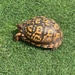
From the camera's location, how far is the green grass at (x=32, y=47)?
12.6ft

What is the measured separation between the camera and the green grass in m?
3.83

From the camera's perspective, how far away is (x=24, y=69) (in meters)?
3.80

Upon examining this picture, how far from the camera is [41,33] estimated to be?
382 centimetres

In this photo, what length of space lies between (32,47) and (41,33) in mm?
307

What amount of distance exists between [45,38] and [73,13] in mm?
949

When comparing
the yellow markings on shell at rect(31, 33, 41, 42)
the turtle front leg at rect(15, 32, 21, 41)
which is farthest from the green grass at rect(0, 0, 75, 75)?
the yellow markings on shell at rect(31, 33, 41, 42)

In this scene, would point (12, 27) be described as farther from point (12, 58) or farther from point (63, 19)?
point (63, 19)

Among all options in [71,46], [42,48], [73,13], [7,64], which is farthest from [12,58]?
[73,13]

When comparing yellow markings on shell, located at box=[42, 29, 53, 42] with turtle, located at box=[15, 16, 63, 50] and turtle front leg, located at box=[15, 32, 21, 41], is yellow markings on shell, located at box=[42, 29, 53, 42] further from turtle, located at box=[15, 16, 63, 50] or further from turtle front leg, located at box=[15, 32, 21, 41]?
turtle front leg, located at box=[15, 32, 21, 41]

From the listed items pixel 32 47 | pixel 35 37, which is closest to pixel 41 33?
pixel 35 37

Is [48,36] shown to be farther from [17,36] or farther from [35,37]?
[17,36]

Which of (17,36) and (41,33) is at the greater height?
(41,33)

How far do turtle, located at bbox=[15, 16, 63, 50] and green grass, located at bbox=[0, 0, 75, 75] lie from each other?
0.11 meters

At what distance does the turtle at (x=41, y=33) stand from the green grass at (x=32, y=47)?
11 cm
